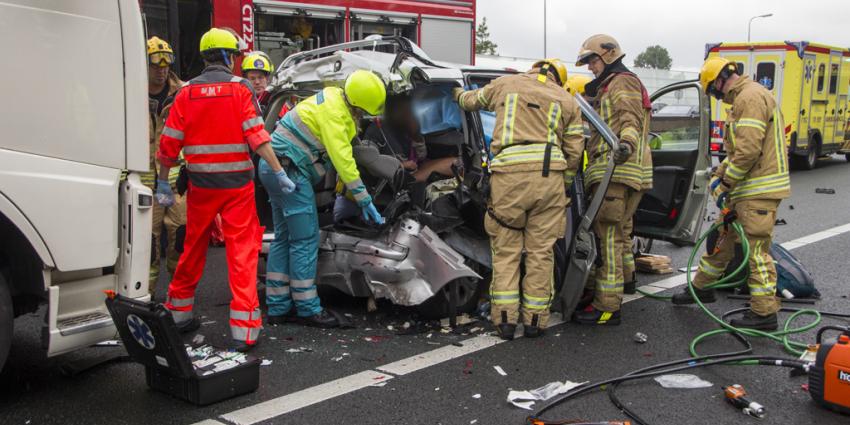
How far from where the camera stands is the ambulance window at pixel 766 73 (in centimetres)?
1470

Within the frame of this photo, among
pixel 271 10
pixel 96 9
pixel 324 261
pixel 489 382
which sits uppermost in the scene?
pixel 271 10

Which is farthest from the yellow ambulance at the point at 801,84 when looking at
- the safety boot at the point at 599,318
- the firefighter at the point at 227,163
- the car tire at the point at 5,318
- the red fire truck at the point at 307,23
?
the car tire at the point at 5,318

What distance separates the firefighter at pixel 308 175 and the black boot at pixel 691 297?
2.33 m

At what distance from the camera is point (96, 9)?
10.5 ft

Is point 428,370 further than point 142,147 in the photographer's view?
Yes

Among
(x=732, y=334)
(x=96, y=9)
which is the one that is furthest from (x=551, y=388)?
(x=96, y=9)

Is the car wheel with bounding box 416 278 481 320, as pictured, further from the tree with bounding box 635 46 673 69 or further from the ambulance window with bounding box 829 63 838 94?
the tree with bounding box 635 46 673 69

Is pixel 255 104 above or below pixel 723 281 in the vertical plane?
above

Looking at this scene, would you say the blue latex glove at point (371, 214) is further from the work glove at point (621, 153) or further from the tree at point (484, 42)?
the tree at point (484, 42)

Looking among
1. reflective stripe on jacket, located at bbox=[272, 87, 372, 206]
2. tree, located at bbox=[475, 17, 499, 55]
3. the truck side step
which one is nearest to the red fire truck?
reflective stripe on jacket, located at bbox=[272, 87, 372, 206]

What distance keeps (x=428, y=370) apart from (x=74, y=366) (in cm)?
189

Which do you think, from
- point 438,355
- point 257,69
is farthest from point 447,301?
point 257,69

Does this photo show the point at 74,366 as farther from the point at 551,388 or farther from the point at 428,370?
the point at 551,388

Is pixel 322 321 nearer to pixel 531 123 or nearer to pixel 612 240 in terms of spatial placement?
pixel 531 123
